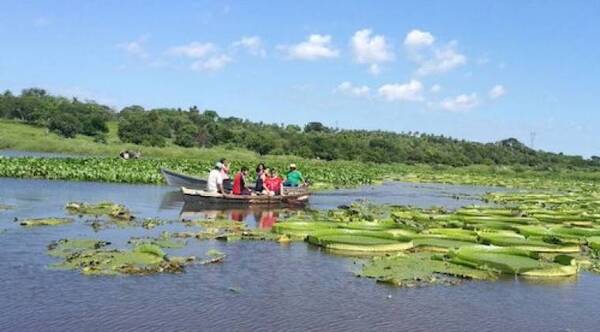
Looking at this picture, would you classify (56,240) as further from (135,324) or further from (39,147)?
(39,147)

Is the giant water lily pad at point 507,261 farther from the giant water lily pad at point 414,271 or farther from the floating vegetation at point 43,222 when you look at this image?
the floating vegetation at point 43,222

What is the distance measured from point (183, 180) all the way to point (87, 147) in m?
44.2

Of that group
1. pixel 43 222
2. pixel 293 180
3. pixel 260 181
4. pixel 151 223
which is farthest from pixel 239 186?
pixel 43 222

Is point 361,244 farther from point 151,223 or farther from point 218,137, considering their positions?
point 218,137

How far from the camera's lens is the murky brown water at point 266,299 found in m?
9.52

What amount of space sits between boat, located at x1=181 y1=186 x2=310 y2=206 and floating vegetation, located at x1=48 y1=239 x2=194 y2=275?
9601 millimetres

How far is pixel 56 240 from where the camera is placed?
589 inches

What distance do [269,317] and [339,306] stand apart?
1.34 m

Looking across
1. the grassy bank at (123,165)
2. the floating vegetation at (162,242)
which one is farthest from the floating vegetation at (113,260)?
the grassy bank at (123,165)

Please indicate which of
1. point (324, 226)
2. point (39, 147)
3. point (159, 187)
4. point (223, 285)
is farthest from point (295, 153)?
point (223, 285)

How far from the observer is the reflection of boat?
3028 centimetres

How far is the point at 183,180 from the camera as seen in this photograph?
3112 centimetres

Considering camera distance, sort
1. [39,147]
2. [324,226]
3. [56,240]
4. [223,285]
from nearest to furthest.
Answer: [223,285], [56,240], [324,226], [39,147]

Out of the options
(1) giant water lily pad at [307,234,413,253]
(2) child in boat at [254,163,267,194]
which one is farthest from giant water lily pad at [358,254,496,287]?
(2) child in boat at [254,163,267,194]
